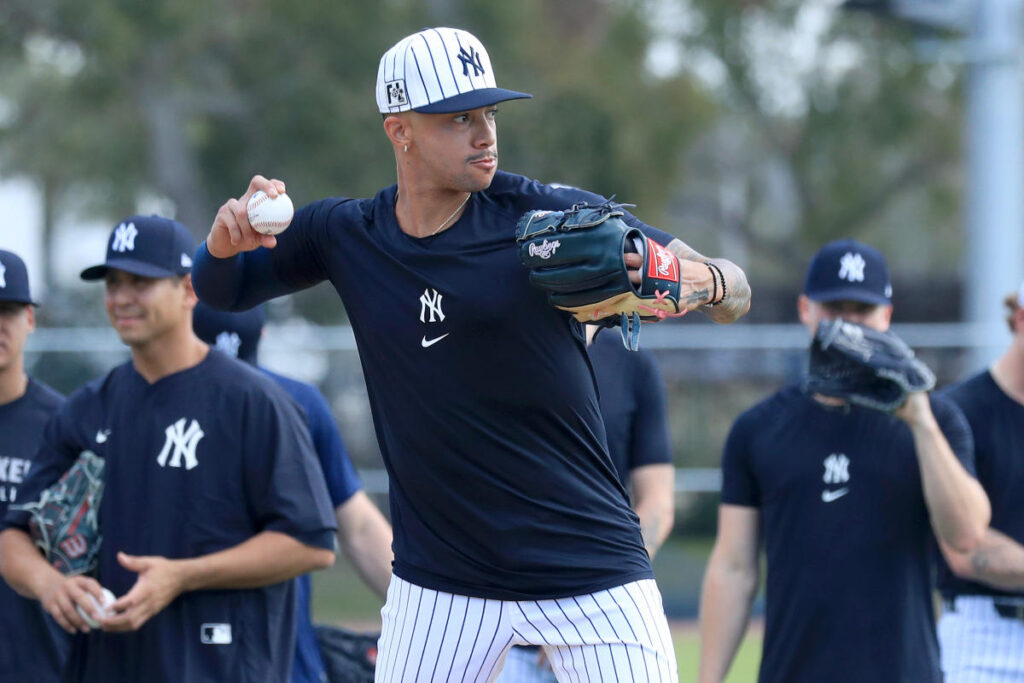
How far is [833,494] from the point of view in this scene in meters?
5.10

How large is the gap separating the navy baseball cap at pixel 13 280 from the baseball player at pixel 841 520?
9.23 ft

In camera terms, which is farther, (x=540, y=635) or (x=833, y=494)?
(x=833, y=494)

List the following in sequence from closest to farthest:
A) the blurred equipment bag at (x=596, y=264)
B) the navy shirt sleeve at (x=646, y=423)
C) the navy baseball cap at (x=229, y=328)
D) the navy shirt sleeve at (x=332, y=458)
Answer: the blurred equipment bag at (x=596, y=264) → the navy shirt sleeve at (x=332, y=458) → the navy shirt sleeve at (x=646, y=423) → the navy baseball cap at (x=229, y=328)

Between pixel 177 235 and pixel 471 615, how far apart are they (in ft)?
6.53

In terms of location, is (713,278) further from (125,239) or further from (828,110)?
(828,110)

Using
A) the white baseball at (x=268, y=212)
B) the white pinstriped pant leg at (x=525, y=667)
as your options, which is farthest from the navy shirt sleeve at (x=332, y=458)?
the white baseball at (x=268, y=212)

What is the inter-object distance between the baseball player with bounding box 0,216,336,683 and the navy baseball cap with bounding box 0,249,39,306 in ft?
2.14

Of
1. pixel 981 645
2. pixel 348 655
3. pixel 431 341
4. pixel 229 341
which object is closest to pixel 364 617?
pixel 229 341

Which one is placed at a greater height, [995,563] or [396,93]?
[396,93]

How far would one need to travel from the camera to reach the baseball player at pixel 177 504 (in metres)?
4.57

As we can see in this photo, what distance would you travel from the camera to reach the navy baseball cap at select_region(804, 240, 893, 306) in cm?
539

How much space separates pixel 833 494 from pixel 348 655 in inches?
83.0

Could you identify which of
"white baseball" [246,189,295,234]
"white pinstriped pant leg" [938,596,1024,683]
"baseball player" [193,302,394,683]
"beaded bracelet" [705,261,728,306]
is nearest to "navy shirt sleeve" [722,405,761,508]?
"white pinstriped pant leg" [938,596,1024,683]

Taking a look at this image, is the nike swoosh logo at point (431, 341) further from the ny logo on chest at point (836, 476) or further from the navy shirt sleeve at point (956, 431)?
the navy shirt sleeve at point (956, 431)
